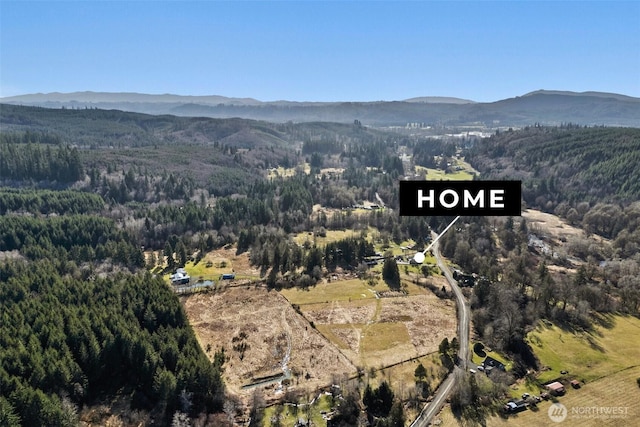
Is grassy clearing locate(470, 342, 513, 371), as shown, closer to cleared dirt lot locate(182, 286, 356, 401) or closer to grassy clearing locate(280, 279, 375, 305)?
cleared dirt lot locate(182, 286, 356, 401)

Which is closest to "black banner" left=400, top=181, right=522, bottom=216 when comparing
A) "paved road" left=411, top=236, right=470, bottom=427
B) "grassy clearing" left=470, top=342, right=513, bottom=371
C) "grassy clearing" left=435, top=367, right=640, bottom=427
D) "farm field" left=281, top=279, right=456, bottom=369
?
"paved road" left=411, top=236, right=470, bottom=427

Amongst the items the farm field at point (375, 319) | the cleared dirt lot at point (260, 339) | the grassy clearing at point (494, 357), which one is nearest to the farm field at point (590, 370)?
the grassy clearing at point (494, 357)

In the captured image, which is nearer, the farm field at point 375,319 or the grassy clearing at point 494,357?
the grassy clearing at point 494,357

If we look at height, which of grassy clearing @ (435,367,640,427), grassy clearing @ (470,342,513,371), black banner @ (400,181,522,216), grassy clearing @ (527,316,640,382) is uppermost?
black banner @ (400,181,522,216)

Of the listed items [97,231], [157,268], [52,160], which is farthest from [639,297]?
[52,160]

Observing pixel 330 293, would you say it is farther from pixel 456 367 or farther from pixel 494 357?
pixel 494 357

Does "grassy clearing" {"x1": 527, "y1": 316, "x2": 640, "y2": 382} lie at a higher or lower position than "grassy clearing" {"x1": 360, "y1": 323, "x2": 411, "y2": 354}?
higher

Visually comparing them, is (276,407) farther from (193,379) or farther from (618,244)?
(618,244)

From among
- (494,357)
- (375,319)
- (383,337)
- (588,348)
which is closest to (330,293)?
(375,319)

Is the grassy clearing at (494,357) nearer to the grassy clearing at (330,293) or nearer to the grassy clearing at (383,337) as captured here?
the grassy clearing at (383,337)
